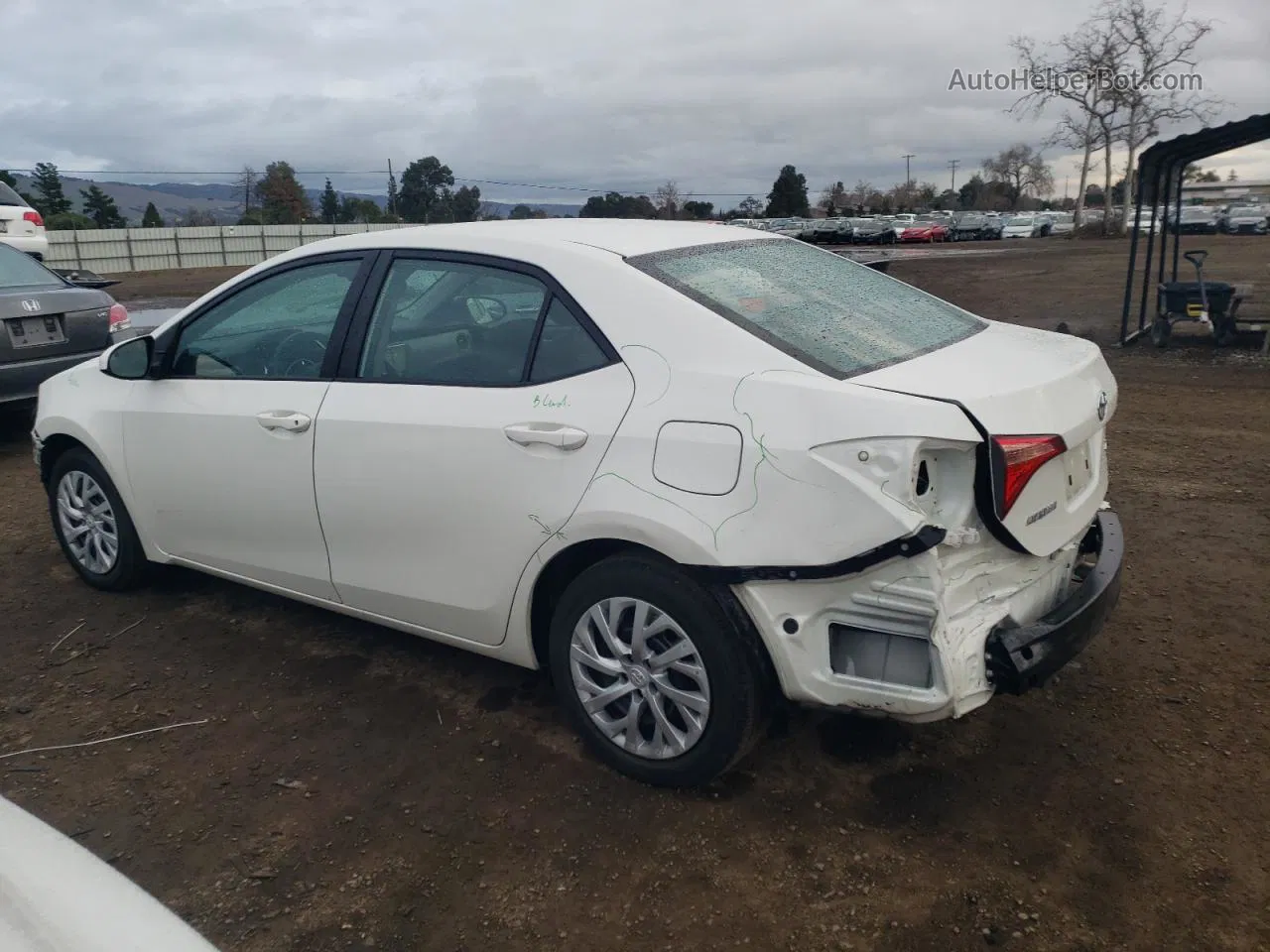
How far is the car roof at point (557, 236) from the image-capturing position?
332 cm

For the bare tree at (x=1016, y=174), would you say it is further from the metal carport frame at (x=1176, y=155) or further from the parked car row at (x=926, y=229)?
the metal carport frame at (x=1176, y=155)

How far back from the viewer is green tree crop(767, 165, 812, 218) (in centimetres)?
6312

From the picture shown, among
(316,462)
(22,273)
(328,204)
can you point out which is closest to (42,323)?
(22,273)

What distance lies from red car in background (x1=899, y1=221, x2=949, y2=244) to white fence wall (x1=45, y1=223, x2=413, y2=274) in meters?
24.9

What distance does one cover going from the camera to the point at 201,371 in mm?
4070

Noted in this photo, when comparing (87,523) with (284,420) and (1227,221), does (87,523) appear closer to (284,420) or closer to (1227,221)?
(284,420)

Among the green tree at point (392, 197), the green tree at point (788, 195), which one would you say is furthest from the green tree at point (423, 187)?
the green tree at point (788, 195)

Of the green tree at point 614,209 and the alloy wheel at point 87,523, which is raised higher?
the green tree at point 614,209

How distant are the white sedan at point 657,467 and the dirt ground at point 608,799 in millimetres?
312

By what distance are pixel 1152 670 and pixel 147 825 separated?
338 cm

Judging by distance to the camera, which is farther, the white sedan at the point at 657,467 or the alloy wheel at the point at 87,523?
the alloy wheel at the point at 87,523

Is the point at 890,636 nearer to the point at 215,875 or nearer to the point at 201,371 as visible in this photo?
the point at 215,875

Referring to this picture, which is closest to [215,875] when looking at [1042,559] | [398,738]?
[398,738]

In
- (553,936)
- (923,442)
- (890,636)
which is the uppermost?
(923,442)
